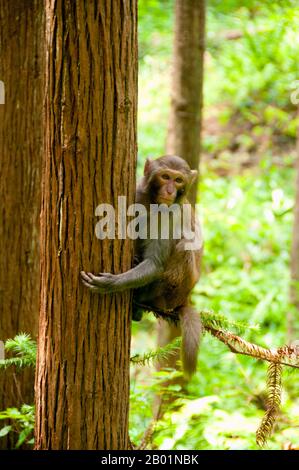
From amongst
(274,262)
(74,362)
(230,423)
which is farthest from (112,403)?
(274,262)

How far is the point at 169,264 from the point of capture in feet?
13.8

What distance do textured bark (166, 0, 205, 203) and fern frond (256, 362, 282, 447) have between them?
2857mm

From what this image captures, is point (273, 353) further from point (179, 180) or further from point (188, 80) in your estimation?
point (188, 80)

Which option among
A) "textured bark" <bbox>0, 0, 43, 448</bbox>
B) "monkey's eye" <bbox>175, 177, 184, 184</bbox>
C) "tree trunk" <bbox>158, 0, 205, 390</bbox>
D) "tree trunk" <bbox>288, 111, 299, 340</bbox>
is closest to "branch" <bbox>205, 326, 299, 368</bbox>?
"monkey's eye" <bbox>175, 177, 184, 184</bbox>

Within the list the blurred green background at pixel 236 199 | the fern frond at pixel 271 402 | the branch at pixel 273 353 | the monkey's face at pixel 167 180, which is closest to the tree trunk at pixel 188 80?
the blurred green background at pixel 236 199

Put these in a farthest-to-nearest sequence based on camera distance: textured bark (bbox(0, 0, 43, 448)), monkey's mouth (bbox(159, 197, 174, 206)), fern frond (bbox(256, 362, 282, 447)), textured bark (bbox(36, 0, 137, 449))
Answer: textured bark (bbox(0, 0, 43, 448)) < monkey's mouth (bbox(159, 197, 174, 206)) < fern frond (bbox(256, 362, 282, 447)) < textured bark (bbox(36, 0, 137, 449))

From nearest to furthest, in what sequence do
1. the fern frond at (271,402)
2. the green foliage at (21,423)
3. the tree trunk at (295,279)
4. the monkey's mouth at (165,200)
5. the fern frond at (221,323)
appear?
the fern frond at (271,402) < the fern frond at (221,323) < the green foliage at (21,423) < the monkey's mouth at (165,200) < the tree trunk at (295,279)

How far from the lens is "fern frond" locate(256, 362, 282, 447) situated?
120 inches

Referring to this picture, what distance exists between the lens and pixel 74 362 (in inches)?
114

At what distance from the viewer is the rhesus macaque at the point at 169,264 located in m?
3.86

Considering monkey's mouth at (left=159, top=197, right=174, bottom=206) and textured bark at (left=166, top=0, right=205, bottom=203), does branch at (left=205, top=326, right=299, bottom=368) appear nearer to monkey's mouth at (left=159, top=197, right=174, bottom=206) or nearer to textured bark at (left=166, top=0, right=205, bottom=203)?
monkey's mouth at (left=159, top=197, right=174, bottom=206)

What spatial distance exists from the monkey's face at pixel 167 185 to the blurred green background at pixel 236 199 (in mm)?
1403

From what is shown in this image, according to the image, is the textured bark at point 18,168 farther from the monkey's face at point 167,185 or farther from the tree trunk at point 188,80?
the tree trunk at point 188,80

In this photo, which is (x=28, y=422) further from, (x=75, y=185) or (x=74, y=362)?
(x=75, y=185)
